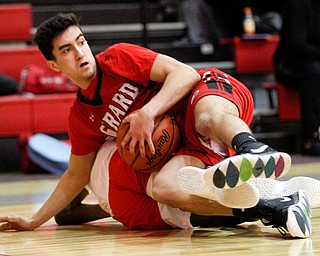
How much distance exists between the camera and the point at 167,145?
3.02 m

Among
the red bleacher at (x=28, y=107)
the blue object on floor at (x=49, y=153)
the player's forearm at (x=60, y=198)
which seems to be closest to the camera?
the player's forearm at (x=60, y=198)

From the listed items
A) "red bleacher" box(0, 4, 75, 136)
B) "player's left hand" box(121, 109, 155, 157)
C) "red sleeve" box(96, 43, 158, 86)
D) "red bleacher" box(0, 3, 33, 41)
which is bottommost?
"red bleacher" box(0, 4, 75, 136)

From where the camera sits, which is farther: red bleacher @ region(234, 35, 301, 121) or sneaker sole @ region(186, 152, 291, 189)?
red bleacher @ region(234, 35, 301, 121)

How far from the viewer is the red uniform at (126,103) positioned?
10.3 feet

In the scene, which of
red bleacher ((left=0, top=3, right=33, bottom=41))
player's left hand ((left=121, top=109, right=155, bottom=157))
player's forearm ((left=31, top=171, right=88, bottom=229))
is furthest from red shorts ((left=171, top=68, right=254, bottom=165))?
red bleacher ((left=0, top=3, right=33, bottom=41))

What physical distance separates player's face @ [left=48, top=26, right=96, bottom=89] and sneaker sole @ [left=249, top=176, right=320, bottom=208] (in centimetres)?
76

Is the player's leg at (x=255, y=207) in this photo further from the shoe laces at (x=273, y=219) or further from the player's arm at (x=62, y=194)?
the player's arm at (x=62, y=194)

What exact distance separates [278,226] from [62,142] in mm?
3322

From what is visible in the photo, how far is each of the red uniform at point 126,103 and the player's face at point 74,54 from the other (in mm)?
59

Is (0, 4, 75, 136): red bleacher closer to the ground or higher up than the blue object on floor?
higher up

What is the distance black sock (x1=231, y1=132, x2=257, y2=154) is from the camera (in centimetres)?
267

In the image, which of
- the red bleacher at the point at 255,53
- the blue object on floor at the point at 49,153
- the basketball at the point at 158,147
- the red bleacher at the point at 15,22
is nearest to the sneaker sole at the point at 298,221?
the basketball at the point at 158,147

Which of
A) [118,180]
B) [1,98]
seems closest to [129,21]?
[1,98]

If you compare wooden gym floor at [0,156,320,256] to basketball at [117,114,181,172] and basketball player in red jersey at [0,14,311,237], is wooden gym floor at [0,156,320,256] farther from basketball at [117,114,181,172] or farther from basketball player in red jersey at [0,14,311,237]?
basketball at [117,114,181,172]
